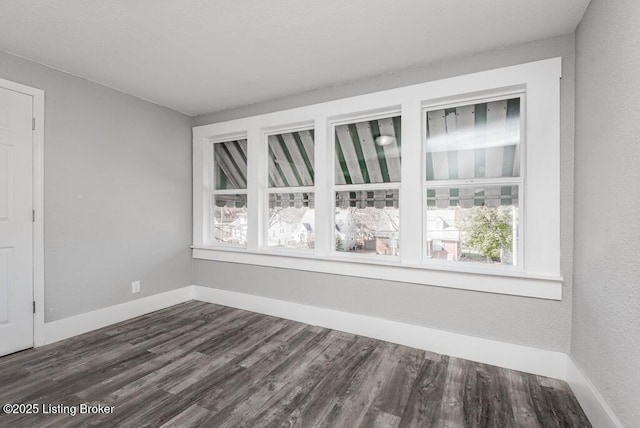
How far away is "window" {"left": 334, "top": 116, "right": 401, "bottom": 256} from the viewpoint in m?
3.02

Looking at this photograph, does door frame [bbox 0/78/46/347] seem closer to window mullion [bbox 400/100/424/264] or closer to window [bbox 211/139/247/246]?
window [bbox 211/139/247/246]

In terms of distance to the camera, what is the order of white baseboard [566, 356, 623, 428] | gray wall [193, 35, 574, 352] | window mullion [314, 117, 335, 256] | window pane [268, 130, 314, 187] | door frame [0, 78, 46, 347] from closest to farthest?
white baseboard [566, 356, 623, 428] → gray wall [193, 35, 574, 352] → door frame [0, 78, 46, 347] → window mullion [314, 117, 335, 256] → window pane [268, 130, 314, 187]

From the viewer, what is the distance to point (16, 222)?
257cm

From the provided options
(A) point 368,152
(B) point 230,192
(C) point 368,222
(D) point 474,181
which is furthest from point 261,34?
(B) point 230,192

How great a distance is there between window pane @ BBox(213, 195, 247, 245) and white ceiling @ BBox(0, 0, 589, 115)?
156cm

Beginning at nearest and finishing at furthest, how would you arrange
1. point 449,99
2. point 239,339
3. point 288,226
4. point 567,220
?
point 567,220
point 449,99
point 239,339
point 288,226

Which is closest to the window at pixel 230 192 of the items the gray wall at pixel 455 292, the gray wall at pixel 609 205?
the gray wall at pixel 455 292

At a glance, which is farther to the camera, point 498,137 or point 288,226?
point 288,226

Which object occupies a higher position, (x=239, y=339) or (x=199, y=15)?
(x=199, y=15)

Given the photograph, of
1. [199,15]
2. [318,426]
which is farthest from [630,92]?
[199,15]

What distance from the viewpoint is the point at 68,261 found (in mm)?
2896

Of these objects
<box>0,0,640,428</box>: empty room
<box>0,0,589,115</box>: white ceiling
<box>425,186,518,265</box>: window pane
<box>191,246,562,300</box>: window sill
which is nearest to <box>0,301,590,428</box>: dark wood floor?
<box>0,0,640,428</box>: empty room

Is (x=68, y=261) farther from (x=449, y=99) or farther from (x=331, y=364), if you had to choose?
(x=449, y=99)

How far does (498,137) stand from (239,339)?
298 centimetres
